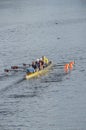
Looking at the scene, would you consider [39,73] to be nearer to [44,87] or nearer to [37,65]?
[37,65]

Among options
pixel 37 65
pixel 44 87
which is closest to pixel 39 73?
pixel 37 65

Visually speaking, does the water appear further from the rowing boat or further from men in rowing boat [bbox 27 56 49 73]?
men in rowing boat [bbox 27 56 49 73]

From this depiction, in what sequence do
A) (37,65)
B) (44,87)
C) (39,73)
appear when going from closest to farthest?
(44,87), (39,73), (37,65)

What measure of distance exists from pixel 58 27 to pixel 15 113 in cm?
6159

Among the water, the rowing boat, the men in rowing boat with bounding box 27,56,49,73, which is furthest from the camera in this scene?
the men in rowing boat with bounding box 27,56,49,73

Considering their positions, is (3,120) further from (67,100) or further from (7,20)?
(7,20)

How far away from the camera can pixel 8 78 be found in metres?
53.3

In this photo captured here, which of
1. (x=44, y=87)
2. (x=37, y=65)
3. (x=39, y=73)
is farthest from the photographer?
(x=37, y=65)

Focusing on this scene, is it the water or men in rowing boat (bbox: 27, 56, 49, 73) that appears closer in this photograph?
the water

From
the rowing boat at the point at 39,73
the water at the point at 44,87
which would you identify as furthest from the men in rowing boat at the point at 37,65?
the water at the point at 44,87

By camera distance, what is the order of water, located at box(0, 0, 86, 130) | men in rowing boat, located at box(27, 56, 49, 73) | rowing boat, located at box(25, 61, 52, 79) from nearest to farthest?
1. water, located at box(0, 0, 86, 130)
2. rowing boat, located at box(25, 61, 52, 79)
3. men in rowing boat, located at box(27, 56, 49, 73)

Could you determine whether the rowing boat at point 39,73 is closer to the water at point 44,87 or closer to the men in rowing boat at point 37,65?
the men in rowing boat at point 37,65

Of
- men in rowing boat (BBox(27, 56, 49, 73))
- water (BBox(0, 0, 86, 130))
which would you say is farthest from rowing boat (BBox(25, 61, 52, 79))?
water (BBox(0, 0, 86, 130))

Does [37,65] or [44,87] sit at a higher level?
[37,65]
